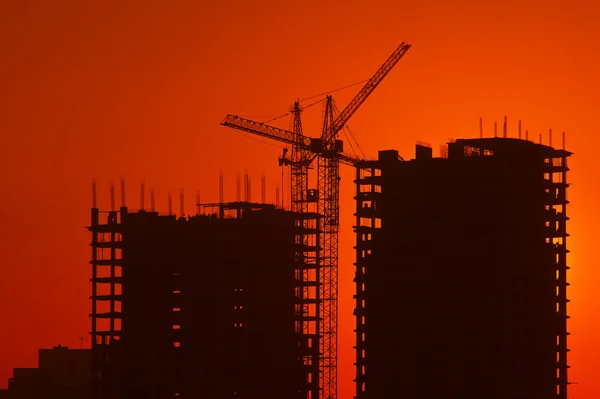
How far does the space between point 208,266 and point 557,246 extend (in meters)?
44.5

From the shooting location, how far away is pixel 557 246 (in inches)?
6806

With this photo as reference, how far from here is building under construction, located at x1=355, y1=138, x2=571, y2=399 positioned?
551 ft

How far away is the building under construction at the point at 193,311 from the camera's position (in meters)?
192

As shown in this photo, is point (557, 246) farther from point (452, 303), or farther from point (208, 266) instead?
point (208, 266)

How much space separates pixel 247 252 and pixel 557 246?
41.4 m

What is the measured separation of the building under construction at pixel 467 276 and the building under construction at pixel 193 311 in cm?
2251

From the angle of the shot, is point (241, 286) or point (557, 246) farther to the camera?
point (241, 286)

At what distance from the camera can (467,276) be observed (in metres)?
170

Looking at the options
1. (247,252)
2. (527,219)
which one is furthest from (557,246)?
(247,252)

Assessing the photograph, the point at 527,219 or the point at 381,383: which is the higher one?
the point at 527,219

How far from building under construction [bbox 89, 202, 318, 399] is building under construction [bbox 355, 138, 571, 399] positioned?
22512 millimetres

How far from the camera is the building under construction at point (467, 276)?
551 feet

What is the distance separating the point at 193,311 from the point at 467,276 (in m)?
38.8

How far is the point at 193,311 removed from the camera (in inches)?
7574
